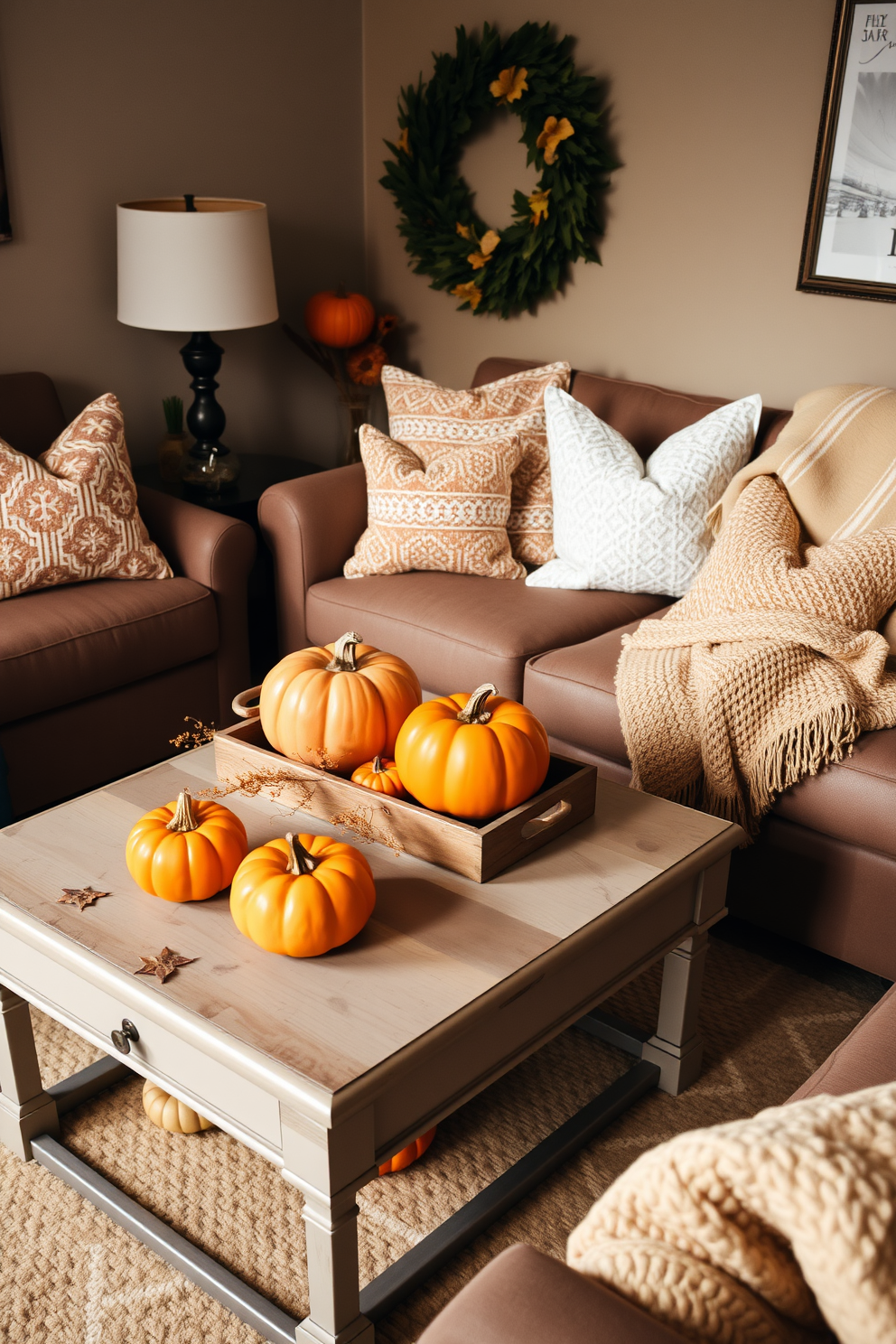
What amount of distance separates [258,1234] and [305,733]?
0.67m

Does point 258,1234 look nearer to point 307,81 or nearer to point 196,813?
point 196,813

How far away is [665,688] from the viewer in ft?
6.69

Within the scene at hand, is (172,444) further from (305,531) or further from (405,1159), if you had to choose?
(405,1159)

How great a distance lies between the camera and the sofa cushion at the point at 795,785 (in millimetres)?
1836

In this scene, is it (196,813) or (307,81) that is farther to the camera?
(307,81)

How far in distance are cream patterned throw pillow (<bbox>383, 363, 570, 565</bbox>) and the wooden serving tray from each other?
1.28 m

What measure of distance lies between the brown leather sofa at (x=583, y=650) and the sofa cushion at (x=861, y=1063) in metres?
0.63

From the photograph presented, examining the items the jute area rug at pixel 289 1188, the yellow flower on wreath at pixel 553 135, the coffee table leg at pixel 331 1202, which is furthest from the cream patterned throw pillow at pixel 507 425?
the coffee table leg at pixel 331 1202

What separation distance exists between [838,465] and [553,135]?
4.40 ft

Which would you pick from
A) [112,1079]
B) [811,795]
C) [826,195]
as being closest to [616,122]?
[826,195]

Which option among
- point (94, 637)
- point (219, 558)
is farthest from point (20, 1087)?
point (219, 558)

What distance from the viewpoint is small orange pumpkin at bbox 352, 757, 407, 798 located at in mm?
1549

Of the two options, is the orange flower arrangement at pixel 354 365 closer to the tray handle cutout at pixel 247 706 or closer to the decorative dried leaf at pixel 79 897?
the tray handle cutout at pixel 247 706

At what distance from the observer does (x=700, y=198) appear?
293 cm
